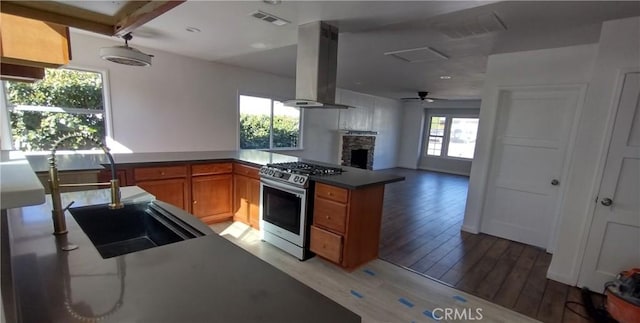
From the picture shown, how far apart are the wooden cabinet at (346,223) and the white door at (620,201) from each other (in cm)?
190

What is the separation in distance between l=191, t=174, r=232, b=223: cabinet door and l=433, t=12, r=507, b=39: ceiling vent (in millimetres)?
3121

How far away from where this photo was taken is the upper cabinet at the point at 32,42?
0.69 metres

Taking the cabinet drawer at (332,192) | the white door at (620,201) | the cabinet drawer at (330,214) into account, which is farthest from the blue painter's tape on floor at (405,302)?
the white door at (620,201)

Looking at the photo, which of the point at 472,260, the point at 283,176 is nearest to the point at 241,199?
the point at 283,176

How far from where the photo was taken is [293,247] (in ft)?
9.78

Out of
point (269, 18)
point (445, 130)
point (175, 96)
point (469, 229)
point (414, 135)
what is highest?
point (269, 18)

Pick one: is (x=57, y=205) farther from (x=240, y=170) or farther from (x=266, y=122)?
(x=266, y=122)

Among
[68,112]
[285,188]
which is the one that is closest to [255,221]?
[285,188]

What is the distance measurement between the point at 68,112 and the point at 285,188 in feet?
10.2

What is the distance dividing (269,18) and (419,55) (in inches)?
80.1

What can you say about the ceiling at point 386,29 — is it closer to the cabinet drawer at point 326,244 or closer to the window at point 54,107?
the window at point 54,107

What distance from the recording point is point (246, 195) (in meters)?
3.70

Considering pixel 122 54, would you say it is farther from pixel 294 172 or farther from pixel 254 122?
pixel 254 122

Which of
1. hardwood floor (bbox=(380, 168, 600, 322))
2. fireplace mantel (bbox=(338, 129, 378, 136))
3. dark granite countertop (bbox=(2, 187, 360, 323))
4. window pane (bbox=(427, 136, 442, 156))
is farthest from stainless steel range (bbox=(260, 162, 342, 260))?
window pane (bbox=(427, 136, 442, 156))
